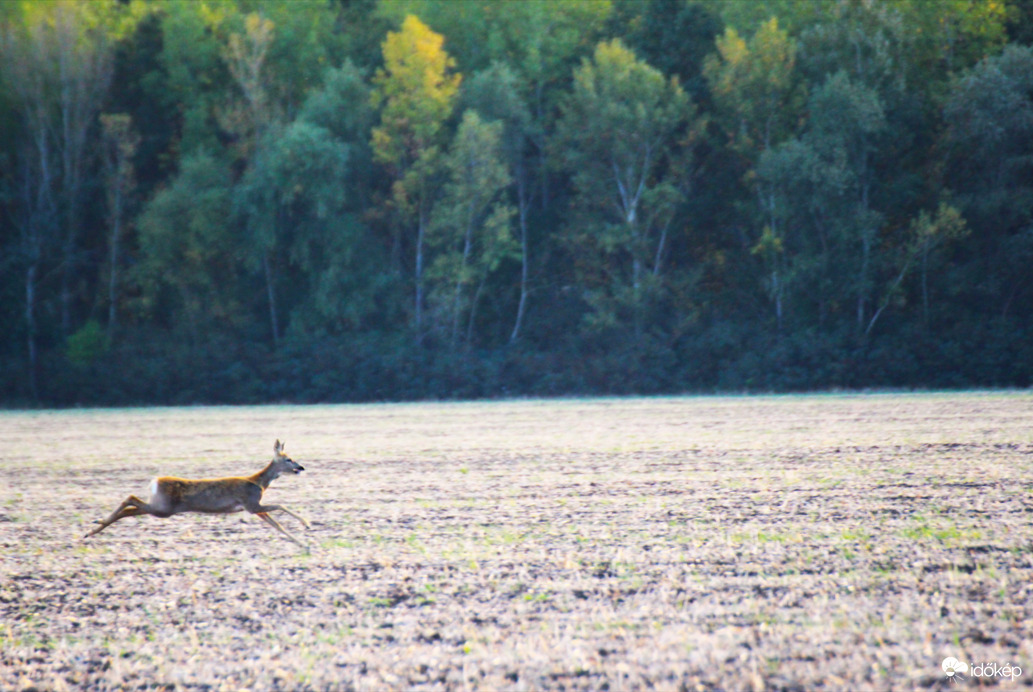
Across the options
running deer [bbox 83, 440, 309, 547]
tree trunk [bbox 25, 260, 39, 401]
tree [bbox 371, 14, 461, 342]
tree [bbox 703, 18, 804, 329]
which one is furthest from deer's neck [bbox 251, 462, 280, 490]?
tree trunk [bbox 25, 260, 39, 401]

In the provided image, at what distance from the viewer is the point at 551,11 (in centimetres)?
5294

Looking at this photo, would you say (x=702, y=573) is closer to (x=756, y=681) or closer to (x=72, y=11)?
(x=756, y=681)

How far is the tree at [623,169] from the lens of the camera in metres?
45.4

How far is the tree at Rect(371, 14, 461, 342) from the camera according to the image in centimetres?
4619

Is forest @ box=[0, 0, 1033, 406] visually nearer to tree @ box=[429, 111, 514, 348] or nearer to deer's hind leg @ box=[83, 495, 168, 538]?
tree @ box=[429, 111, 514, 348]

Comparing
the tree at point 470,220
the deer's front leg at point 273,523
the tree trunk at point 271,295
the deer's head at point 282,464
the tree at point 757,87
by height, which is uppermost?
the tree at point 757,87

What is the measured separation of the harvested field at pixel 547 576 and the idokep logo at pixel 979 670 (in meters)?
0.03

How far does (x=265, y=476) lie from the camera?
933 cm

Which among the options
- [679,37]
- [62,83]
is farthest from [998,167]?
[62,83]

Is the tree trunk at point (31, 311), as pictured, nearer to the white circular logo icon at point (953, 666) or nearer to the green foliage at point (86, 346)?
the green foliage at point (86, 346)

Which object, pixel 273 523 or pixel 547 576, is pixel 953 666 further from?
pixel 273 523

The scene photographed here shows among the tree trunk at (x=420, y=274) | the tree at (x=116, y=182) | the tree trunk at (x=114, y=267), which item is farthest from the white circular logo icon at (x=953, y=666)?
the tree trunk at (x=114, y=267)

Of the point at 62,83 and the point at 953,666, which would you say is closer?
the point at 953,666

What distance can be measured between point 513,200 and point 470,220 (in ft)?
14.0
